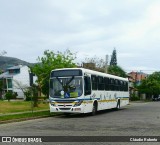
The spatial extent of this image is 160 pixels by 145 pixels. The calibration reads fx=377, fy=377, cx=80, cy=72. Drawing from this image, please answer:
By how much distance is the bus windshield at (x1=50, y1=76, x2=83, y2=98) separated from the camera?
24.5 m

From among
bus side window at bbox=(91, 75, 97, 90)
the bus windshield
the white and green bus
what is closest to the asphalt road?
the white and green bus

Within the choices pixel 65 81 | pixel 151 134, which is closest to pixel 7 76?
pixel 65 81

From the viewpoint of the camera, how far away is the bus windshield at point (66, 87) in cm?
2448

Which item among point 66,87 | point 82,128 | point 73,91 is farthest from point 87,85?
point 82,128

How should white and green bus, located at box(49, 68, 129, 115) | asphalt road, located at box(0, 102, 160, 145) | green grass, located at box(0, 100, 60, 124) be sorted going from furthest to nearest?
white and green bus, located at box(49, 68, 129, 115) → green grass, located at box(0, 100, 60, 124) → asphalt road, located at box(0, 102, 160, 145)

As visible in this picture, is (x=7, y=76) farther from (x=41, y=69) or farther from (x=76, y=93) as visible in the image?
(x=76, y=93)

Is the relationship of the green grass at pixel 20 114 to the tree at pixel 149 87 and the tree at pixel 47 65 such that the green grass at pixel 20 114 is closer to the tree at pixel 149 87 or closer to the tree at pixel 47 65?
the tree at pixel 47 65

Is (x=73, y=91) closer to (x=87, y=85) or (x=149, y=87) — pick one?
(x=87, y=85)

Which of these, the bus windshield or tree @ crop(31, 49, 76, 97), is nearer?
the bus windshield

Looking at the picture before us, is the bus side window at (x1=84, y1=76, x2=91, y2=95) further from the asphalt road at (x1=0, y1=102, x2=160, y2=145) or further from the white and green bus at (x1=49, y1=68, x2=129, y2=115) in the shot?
the asphalt road at (x1=0, y1=102, x2=160, y2=145)

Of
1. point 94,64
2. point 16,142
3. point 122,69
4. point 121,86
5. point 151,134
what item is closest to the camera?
point 16,142

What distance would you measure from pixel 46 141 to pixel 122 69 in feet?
302

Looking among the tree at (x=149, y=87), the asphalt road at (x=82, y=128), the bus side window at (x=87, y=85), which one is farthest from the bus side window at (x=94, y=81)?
the tree at (x=149, y=87)

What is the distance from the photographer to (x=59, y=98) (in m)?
24.6
